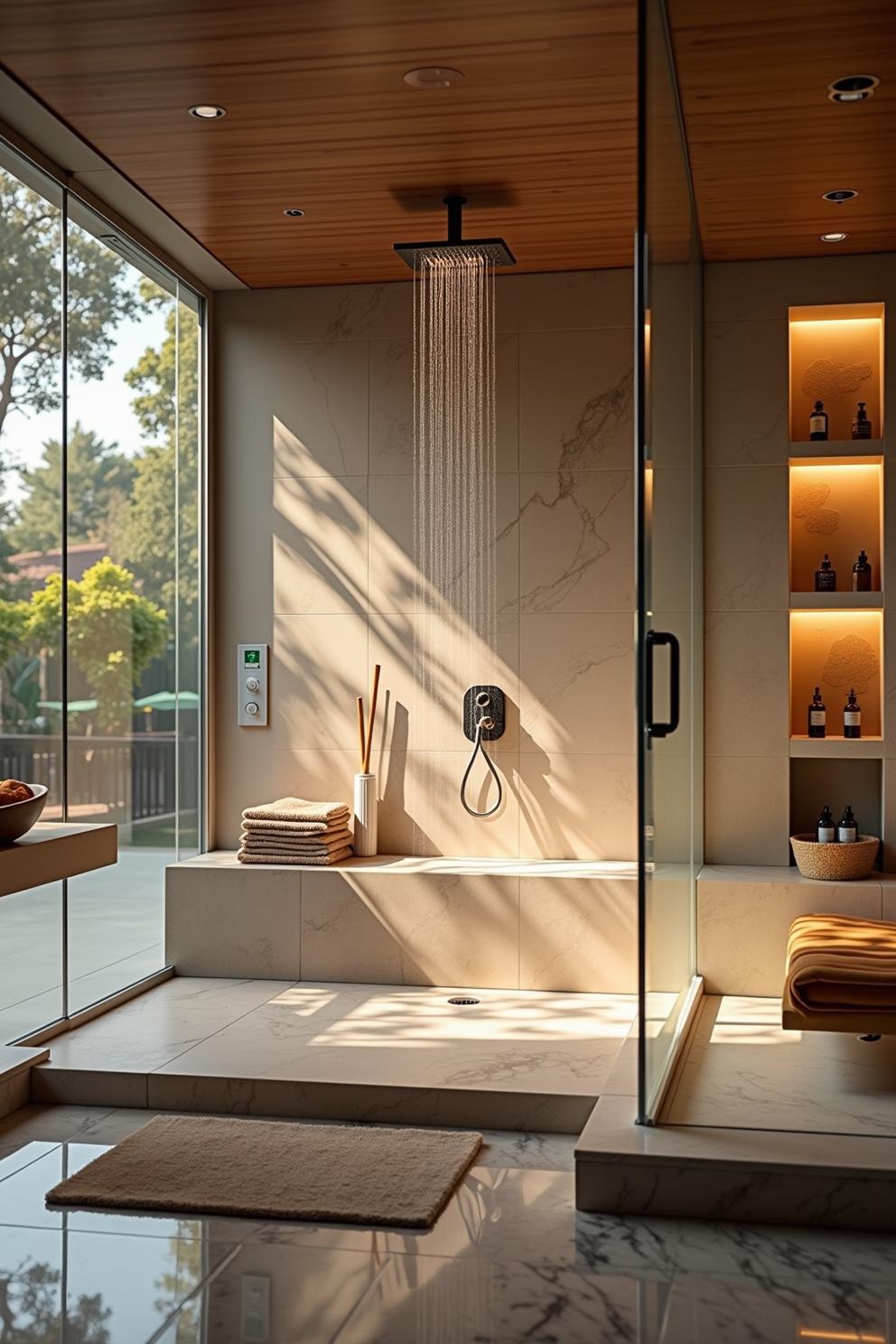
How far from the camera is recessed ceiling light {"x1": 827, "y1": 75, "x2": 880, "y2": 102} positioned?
3736mm

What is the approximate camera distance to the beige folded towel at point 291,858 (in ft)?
17.3

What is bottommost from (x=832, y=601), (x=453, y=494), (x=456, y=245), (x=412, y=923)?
(x=412, y=923)

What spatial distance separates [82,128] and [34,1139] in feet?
9.34

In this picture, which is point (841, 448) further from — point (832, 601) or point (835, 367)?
point (832, 601)

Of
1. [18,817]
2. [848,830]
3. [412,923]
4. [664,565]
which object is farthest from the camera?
[412,923]

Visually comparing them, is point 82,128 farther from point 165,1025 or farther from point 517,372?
point 165,1025

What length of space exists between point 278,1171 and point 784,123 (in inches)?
124

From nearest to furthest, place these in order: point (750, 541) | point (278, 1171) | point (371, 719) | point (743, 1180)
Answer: point (743, 1180)
point (278, 1171)
point (750, 541)
point (371, 719)

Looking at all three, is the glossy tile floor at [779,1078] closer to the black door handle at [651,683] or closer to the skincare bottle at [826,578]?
the black door handle at [651,683]

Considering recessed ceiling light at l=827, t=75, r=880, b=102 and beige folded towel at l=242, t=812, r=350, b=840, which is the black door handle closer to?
recessed ceiling light at l=827, t=75, r=880, b=102

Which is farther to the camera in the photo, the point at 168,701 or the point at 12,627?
the point at 168,701

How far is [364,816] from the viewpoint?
5.52 metres

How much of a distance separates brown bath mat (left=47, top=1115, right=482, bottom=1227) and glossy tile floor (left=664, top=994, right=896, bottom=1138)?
64 cm

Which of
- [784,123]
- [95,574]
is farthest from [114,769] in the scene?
[784,123]
